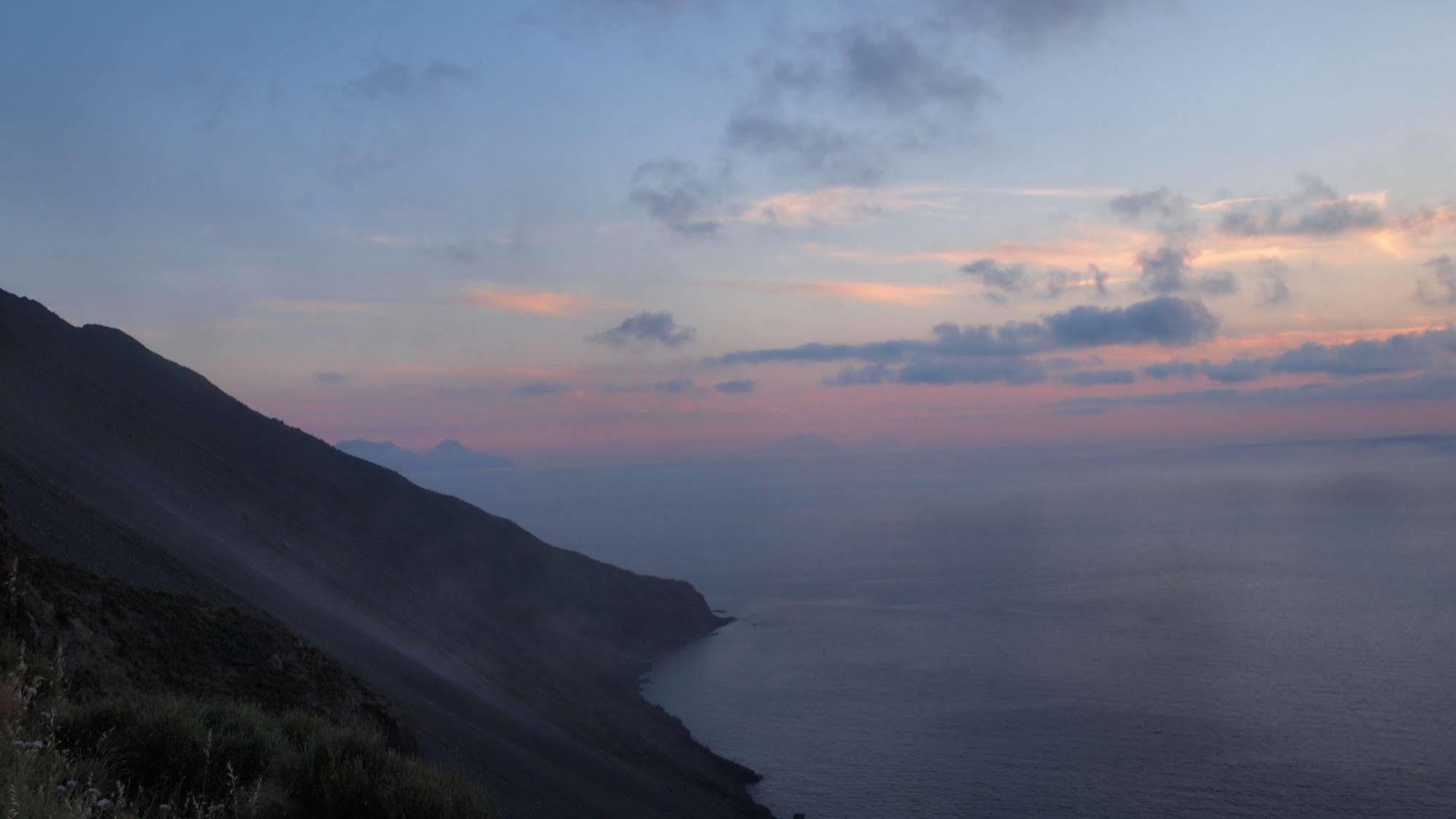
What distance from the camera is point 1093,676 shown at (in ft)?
169

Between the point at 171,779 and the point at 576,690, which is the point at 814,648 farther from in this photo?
the point at 171,779

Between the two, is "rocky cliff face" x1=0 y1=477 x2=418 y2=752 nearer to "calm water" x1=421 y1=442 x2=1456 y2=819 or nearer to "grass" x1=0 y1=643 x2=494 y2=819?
"grass" x1=0 y1=643 x2=494 y2=819

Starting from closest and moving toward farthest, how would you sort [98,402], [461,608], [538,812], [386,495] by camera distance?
[538,812] < [98,402] < [461,608] < [386,495]

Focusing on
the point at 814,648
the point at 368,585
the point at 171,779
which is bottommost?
the point at 814,648

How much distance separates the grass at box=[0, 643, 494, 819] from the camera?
6.62m

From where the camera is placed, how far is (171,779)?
7359 millimetres

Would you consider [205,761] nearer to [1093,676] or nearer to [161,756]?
[161,756]

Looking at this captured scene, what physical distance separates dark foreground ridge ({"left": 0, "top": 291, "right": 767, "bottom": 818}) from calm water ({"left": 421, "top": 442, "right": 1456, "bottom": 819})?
5.97 metres

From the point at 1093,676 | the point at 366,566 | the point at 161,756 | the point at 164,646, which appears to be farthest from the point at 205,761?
the point at 1093,676

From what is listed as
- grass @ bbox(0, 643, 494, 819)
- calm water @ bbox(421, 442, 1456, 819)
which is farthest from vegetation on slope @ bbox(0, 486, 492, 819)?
calm water @ bbox(421, 442, 1456, 819)

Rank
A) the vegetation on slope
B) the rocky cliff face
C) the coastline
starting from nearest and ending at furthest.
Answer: the vegetation on slope
the rocky cliff face
the coastline

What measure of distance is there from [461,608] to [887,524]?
117728mm

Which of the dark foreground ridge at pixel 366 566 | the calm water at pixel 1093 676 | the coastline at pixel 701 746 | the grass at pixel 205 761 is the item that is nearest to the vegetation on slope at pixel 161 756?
the grass at pixel 205 761

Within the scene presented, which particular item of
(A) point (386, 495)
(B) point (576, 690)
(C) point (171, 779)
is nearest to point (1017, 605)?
(B) point (576, 690)
